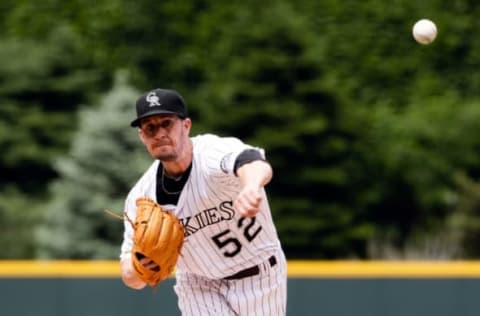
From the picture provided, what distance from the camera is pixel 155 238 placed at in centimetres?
461

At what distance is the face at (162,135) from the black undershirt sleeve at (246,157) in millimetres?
268

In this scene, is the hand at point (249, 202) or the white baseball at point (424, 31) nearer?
the hand at point (249, 202)

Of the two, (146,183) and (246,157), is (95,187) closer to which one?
(146,183)

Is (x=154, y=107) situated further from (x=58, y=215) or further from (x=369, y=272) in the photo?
(x=58, y=215)

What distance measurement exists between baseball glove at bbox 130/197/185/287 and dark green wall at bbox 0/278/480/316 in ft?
9.00

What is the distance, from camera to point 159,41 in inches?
593

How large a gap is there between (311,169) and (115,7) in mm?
4335

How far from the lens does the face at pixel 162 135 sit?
448cm

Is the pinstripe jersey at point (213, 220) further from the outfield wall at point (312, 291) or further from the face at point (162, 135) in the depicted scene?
the outfield wall at point (312, 291)

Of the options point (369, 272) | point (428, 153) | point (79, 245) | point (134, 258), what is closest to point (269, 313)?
point (134, 258)

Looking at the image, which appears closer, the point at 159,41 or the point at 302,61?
the point at 302,61

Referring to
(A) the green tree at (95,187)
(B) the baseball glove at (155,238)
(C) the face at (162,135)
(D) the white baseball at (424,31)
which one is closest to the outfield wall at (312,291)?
(D) the white baseball at (424,31)

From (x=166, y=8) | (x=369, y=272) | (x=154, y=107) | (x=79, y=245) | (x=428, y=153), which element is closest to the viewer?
(x=154, y=107)

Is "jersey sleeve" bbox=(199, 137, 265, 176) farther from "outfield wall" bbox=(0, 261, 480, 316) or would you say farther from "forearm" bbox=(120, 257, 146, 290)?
"outfield wall" bbox=(0, 261, 480, 316)
